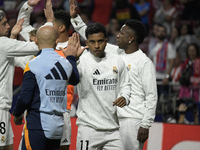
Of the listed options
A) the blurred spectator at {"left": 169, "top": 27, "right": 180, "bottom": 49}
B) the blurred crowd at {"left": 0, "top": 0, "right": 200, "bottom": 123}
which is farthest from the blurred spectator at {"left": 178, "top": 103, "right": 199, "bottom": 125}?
the blurred spectator at {"left": 169, "top": 27, "right": 180, "bottom": 49}

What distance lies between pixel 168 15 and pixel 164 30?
3.82ft

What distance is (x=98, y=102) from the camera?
3957 mm

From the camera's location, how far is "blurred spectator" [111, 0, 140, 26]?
948cm

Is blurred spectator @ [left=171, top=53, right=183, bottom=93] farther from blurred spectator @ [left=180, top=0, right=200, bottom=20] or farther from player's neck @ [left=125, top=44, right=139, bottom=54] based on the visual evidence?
player's neck @ [left=125, top=44, right=139, bottom=54]

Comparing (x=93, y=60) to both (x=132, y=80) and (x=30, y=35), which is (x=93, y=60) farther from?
(x=30, y=35)

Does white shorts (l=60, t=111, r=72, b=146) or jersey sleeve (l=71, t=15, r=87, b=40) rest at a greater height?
jersey sleeve (l=71, t=15, r=87, b=40)

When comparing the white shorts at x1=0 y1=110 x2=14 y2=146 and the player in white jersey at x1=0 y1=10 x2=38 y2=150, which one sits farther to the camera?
the white shorts at x1=0 y1=110 x2=14 y2=146

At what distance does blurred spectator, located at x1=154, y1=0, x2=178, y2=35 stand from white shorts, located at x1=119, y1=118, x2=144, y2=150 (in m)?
5.85

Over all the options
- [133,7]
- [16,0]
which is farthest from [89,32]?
[16,0]

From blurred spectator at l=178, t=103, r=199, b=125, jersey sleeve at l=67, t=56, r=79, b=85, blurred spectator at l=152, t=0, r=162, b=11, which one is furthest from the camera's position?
blurred spectator at l=152, t=0, r=162, b=11

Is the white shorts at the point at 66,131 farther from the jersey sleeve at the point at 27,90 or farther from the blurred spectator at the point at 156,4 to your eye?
the blurred spectator at the point at 156,4

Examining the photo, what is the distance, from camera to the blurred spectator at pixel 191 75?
24.7 ft

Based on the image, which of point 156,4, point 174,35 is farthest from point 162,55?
point 156,4

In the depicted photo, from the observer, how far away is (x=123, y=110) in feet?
15.0
